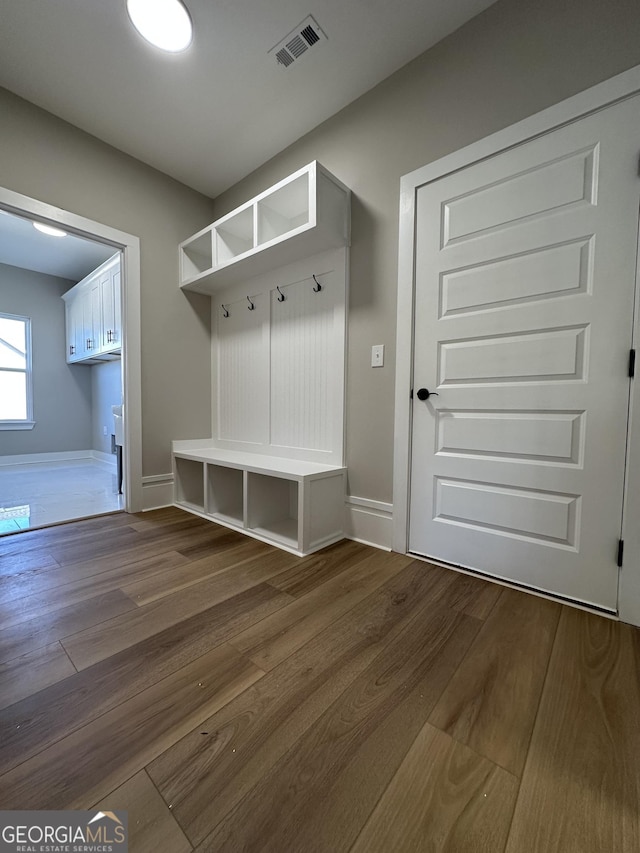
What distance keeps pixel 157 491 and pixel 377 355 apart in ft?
6.64

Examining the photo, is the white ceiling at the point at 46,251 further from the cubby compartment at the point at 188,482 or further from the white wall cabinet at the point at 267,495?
the white wall cabinet at the point at 267,495

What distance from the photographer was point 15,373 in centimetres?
472

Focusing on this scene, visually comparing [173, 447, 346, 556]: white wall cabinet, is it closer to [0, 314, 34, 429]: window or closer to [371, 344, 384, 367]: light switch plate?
[371, 344, 384, 367]: light switch plate

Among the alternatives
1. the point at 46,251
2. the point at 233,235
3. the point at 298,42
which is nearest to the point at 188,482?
the point at 233,235

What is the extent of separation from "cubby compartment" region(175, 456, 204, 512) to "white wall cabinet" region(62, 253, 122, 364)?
5.58ft

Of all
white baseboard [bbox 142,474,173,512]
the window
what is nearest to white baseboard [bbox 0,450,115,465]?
the window

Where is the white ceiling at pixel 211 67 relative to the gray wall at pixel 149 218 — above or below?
above

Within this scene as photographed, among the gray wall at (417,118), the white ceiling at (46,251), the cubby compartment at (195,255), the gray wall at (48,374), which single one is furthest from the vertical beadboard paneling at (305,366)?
the gray wall at (48,374)

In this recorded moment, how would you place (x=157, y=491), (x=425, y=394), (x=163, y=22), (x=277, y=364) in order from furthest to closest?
(x=157, y=491), (x=277, y=364), (x=425, y=394), (x=163, y=22)

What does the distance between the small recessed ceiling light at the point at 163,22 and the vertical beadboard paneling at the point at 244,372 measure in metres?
1.30

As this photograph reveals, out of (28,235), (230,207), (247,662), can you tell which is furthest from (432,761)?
(28,235)

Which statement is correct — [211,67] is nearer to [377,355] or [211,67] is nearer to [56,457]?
[377,355]

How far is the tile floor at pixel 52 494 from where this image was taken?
2414 mm

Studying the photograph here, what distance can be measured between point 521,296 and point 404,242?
68cm
